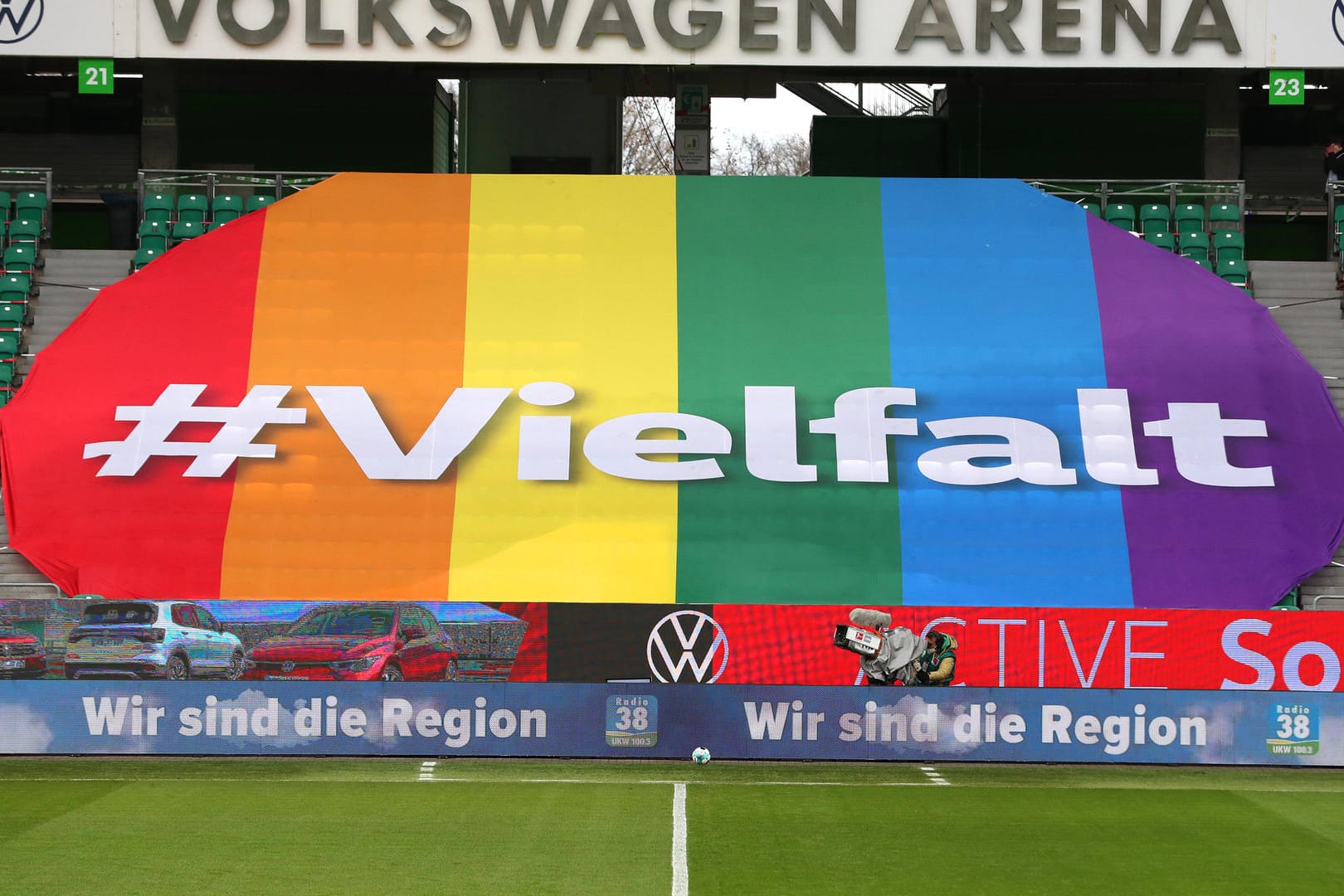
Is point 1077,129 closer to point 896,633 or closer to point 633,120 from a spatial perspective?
point 896,633

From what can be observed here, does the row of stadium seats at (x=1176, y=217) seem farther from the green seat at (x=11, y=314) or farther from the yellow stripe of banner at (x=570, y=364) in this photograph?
the green seat at (x=11, y=314)

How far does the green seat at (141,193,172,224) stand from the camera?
86.1ft

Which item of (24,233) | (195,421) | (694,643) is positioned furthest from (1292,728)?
(24,233)

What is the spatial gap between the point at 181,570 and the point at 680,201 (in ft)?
31.7

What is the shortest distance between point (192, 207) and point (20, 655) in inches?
476

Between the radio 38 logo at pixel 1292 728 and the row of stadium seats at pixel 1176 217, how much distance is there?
12.0 m

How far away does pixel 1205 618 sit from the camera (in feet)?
55.3

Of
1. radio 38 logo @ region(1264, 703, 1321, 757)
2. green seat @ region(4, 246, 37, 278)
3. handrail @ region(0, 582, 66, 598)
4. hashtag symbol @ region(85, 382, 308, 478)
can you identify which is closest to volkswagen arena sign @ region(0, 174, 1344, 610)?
hashtag symbol @ region(85, 382, 308, 478)

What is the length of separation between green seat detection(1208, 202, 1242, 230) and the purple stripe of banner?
6.26ft

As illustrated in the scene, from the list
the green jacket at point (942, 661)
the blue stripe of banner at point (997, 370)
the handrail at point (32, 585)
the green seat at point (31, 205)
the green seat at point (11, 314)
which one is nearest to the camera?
the green jacket at point (942, 661)

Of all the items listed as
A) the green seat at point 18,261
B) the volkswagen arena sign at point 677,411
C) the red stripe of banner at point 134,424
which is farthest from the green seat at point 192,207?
the green seat at point 18,261

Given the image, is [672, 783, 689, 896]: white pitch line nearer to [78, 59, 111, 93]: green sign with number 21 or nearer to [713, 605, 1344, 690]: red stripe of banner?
[713, 605, 1344, 690]: red stripe of banner

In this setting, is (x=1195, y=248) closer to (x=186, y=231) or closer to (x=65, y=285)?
(x=186, y=231)

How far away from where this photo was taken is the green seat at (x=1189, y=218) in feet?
85.9
